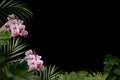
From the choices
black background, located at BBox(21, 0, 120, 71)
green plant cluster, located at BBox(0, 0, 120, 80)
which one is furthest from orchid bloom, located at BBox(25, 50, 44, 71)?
black background, located at BBox(21, 0, 120, 71)

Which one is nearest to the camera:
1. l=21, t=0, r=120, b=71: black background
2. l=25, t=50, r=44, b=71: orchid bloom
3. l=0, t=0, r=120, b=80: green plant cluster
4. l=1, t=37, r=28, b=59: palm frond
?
l=0, t=0, r=120, b=80: green plant cluster

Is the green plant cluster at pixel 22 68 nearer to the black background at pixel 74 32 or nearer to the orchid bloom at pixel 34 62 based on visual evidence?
the orchid bloom at pixel 34 62

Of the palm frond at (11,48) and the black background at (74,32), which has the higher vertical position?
the palm frond at (11,48)

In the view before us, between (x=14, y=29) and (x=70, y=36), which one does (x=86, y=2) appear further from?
(x=14, y=29)

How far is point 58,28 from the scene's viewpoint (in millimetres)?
4441

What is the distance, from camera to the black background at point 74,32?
14.1 ft

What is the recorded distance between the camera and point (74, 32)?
448cm

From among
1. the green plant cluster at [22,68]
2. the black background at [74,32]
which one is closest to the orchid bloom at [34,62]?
the green plant cluster at [22,68]

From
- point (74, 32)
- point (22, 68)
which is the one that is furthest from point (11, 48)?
point (74, 32)

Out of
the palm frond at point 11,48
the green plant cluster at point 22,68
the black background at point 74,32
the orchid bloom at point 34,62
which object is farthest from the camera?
the black background at point 74,32

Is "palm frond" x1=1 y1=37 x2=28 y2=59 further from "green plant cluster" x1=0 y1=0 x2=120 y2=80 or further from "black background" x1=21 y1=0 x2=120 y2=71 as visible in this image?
"black background" x1=21 y1=0 x2=120 y2=71

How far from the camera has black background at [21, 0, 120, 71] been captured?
431cm

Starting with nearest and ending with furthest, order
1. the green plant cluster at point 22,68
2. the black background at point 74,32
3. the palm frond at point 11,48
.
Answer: the green plant cluster at point 22,68
the palm frond at point 11,48
the black background at point 74,32

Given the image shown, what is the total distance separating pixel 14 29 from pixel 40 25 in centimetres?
125
